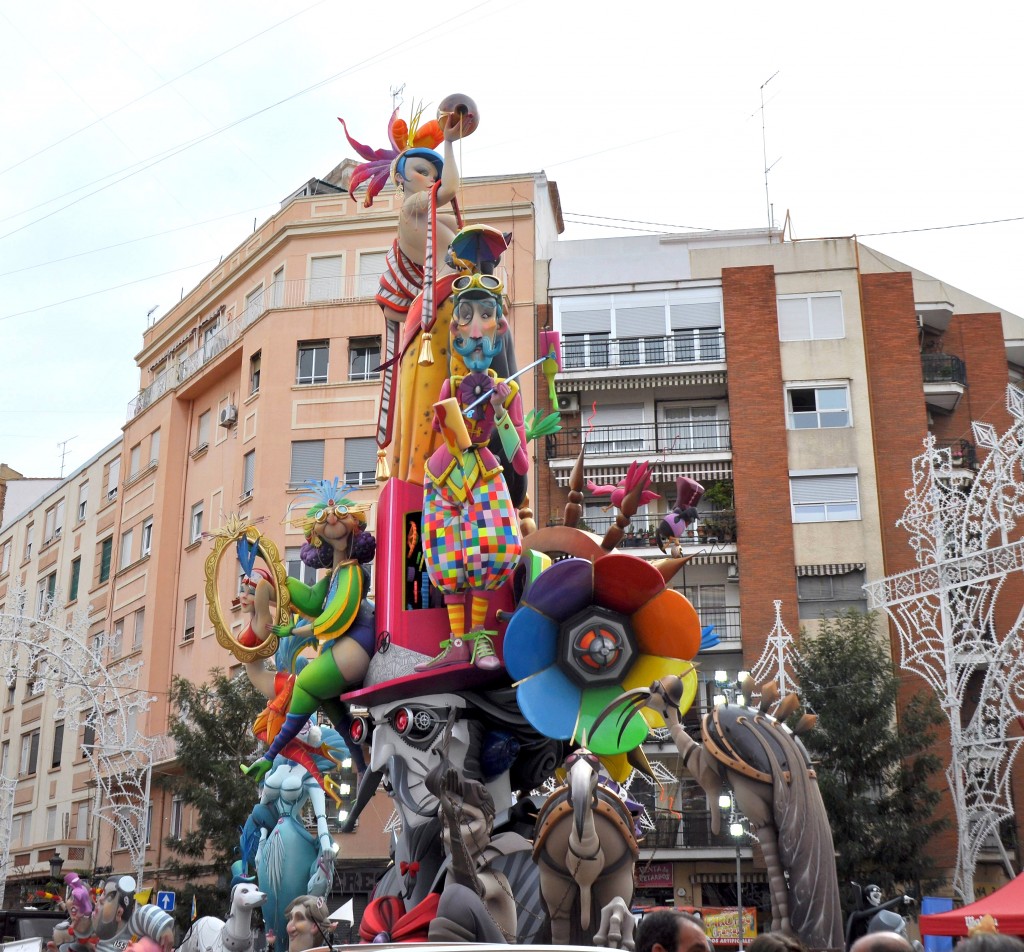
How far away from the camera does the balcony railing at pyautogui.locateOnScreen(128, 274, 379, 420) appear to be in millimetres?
36781

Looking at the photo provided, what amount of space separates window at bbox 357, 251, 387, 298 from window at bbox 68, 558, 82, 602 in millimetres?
15740

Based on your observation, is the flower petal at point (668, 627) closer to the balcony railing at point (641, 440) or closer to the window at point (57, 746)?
the balcony railing at point (641, 440)

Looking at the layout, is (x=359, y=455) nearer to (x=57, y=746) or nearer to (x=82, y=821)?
(x=82, y=821)

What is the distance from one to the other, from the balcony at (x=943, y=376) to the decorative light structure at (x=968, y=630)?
4.99 m

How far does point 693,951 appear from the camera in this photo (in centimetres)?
523

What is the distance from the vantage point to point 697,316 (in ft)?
117

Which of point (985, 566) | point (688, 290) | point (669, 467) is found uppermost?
point (688, 290)

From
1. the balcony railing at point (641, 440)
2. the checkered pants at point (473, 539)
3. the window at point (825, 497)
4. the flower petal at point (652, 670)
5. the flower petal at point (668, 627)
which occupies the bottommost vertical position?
the flower petal at point (652, 670)

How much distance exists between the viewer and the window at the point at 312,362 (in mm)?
36406

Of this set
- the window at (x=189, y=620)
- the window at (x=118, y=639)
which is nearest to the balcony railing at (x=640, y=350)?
the window at (x=189, y=620)

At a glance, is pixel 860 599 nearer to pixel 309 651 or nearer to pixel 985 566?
pixel 985 566

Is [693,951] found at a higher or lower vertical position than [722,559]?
lower

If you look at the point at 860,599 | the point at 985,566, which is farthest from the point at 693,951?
the point at 860,599

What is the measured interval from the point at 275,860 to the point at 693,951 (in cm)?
1016
